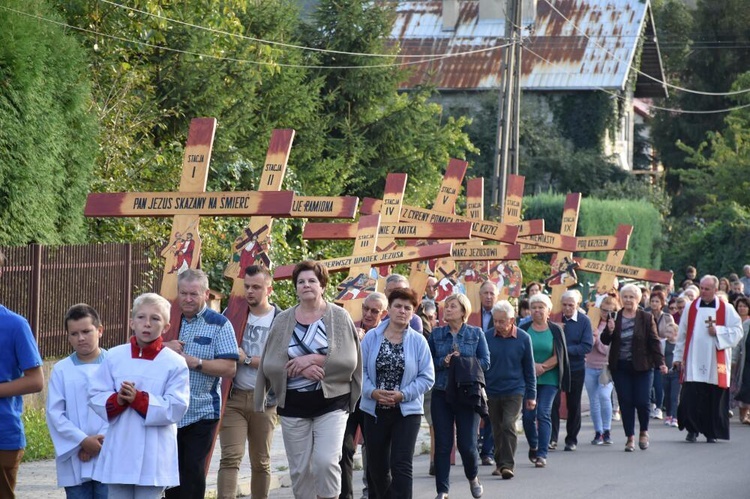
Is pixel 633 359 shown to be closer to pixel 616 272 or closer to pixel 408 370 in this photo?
pixel 408 370

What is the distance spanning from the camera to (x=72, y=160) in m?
15.4

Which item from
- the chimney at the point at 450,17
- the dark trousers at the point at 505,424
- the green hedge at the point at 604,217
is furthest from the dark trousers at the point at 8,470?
the chimney at the point at 450,17

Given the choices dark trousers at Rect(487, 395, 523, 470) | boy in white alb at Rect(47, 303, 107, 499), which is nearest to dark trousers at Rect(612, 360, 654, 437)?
dark trousers at Rect(487, 395, 523, 470)

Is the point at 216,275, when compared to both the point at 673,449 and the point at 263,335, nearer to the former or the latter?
the point at 673,449

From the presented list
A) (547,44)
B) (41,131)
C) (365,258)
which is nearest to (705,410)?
(365,258)

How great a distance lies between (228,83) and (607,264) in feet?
23.1

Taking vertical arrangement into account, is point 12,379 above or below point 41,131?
below

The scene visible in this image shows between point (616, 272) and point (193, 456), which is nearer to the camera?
point (193, 456)

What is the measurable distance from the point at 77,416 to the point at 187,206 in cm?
286

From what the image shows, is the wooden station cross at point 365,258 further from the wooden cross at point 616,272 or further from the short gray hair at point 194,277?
the wooden cross at point 616,272

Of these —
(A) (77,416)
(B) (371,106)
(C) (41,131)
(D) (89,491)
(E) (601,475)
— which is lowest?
(E) (601,475)

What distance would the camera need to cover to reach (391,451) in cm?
950

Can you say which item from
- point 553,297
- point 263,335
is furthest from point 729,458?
point 263,335

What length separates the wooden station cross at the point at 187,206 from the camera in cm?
959
